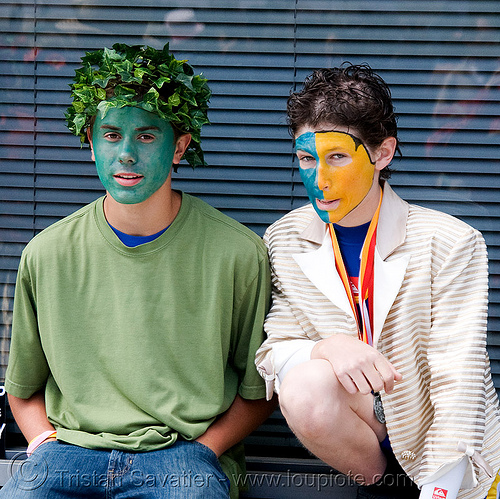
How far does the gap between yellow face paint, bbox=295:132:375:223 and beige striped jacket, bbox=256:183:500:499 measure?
13 centimetres

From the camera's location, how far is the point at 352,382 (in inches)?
88.7

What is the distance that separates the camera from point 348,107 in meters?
2.48

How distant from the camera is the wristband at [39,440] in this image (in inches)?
102

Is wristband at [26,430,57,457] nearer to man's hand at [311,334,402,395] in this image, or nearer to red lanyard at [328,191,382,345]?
man's hand at [311,334,402,395]

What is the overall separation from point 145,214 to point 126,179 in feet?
0.60

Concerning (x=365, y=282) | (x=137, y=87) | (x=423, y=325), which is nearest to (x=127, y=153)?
(x=137, y=87)

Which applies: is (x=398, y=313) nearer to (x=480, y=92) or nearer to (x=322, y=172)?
(x=322, y=172)

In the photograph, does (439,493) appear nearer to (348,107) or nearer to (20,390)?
(348,107)

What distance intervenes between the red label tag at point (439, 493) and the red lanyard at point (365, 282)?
528mm

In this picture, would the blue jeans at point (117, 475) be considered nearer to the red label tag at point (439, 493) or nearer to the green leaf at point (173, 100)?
the red label tag at point (439, 493)

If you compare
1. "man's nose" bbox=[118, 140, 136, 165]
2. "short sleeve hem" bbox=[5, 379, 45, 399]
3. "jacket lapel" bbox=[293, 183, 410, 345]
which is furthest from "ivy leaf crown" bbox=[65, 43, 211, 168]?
"short sleeve hem" bbox=[5, 379, 45, 399]

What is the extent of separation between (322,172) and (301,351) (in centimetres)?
63

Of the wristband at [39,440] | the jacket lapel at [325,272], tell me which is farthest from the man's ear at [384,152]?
the wristband at [39,440]

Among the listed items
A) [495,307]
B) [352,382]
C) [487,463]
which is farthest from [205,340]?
[495,307]
